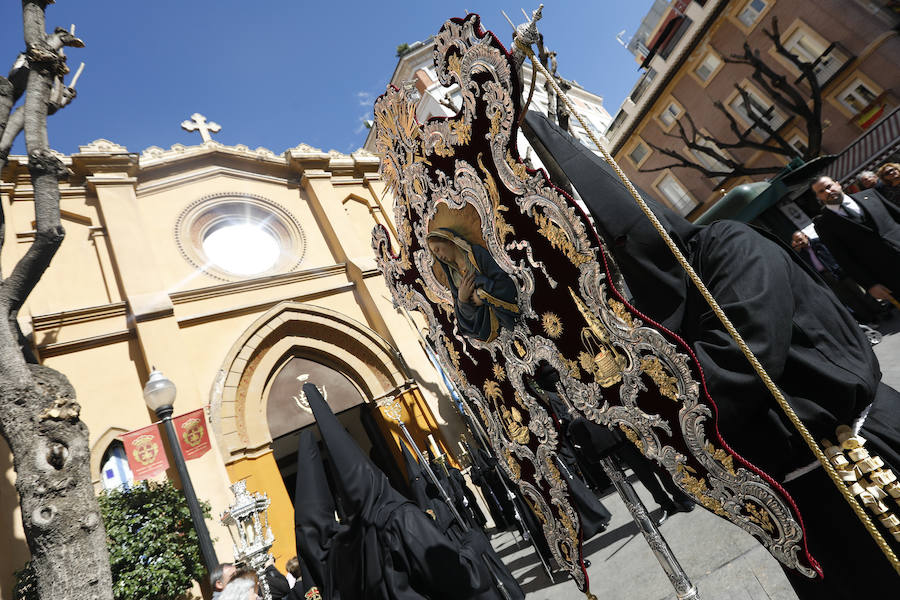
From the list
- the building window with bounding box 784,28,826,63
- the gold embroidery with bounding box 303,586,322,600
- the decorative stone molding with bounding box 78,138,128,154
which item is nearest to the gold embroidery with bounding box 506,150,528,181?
the gold embroidery with bounding box 303,586,322,600

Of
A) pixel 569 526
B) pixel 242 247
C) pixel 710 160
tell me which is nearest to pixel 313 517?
pixel 569 526

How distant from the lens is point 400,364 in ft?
33.7

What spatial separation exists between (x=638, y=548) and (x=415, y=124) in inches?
186

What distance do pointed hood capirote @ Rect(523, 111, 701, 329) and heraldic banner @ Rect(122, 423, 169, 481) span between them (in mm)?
6367

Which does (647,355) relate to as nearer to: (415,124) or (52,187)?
(415,124)

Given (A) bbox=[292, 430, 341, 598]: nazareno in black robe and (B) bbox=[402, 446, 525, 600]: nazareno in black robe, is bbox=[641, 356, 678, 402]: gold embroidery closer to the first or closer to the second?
(B) bbox=[402, 446, 525, 600]: nazareno in black robe

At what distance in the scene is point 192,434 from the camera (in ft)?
22.2

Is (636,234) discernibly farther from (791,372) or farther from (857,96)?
(857,96)

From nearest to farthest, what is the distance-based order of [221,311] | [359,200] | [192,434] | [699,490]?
[699,490] < [192,434] < [221,311] < [359,200]

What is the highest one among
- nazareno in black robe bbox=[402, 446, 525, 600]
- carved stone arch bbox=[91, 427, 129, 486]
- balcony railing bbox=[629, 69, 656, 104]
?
balcony railing bbox=[629, 69, 656, 104]

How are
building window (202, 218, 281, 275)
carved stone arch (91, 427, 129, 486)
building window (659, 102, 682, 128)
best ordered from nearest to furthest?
carved stone arch (91, 427, 129, 486) → building window (202, 218, 281, 275) → building window (659, 102, 682, 128)

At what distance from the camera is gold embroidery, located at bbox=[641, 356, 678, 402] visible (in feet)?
6.55

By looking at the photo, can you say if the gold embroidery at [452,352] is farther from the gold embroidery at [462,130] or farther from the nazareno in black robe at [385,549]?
the gold embroidery at [462,130]

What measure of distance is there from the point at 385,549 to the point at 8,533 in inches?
261
